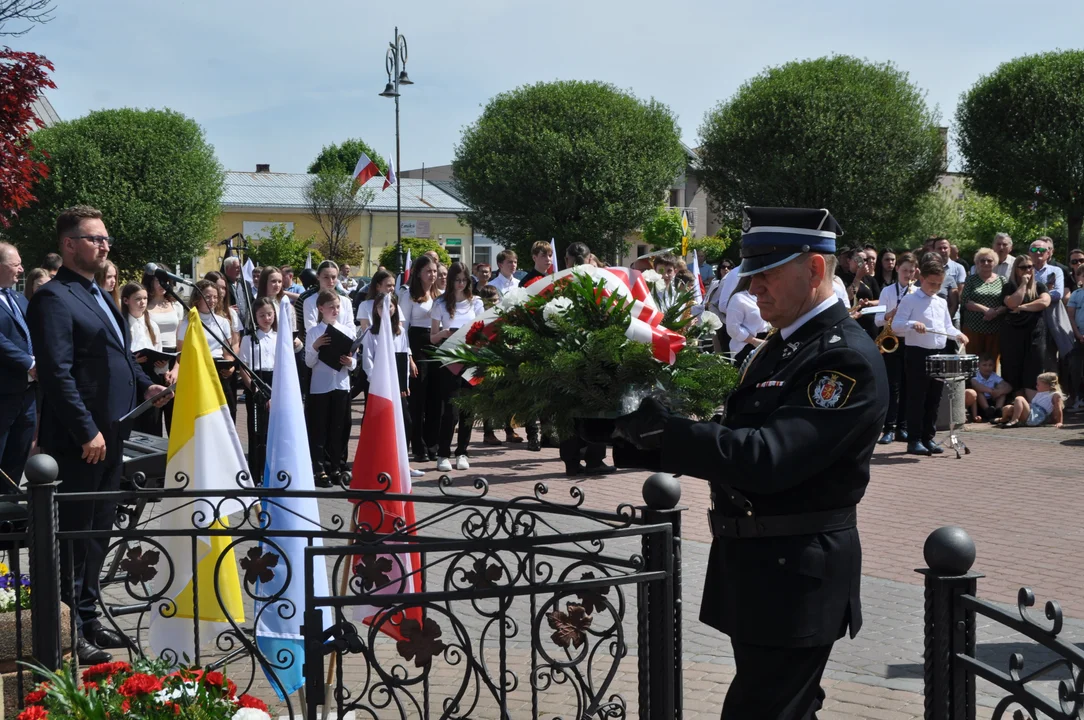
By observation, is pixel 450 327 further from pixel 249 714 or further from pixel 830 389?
pixel 830 389

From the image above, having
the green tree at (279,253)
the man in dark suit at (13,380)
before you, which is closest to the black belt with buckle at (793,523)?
the man in dark suit at (13,380)

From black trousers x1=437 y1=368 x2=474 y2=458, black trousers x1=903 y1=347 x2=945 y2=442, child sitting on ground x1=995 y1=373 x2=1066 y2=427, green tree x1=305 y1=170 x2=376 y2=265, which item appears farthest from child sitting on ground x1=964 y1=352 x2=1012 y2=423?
green tree x1=305 y1=170 x2=376 y2=265

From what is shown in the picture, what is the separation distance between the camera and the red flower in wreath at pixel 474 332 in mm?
3463

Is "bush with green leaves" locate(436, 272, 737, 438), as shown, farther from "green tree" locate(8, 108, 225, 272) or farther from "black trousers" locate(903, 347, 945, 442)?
"green tree" locate(8, 108, 225, 272)

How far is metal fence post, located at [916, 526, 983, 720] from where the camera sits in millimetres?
2969

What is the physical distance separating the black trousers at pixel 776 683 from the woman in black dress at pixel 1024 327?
12239 millimetres

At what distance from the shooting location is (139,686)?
3.51 meters

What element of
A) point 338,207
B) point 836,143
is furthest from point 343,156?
point 836,143

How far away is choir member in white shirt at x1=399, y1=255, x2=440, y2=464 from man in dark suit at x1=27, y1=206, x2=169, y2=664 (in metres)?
5.96

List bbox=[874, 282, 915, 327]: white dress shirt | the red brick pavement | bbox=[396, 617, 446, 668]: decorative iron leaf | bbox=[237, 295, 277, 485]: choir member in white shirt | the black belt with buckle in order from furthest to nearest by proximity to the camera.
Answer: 1. bbox=[874, 282, 915, 327]: white dress shirt
2. bbox=[237, 295, 277, 485]: choir member in white shirt
3. the red brick pavement
4. bbox=[396, 617, 446, 668]: decorative iron leaf
5. the black belt with buckle

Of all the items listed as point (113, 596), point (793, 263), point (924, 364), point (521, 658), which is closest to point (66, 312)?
point (113, 596)

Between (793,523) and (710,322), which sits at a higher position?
(710,322)

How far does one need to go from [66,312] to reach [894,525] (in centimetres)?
619

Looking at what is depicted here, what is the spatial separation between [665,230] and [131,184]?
25660 mm
